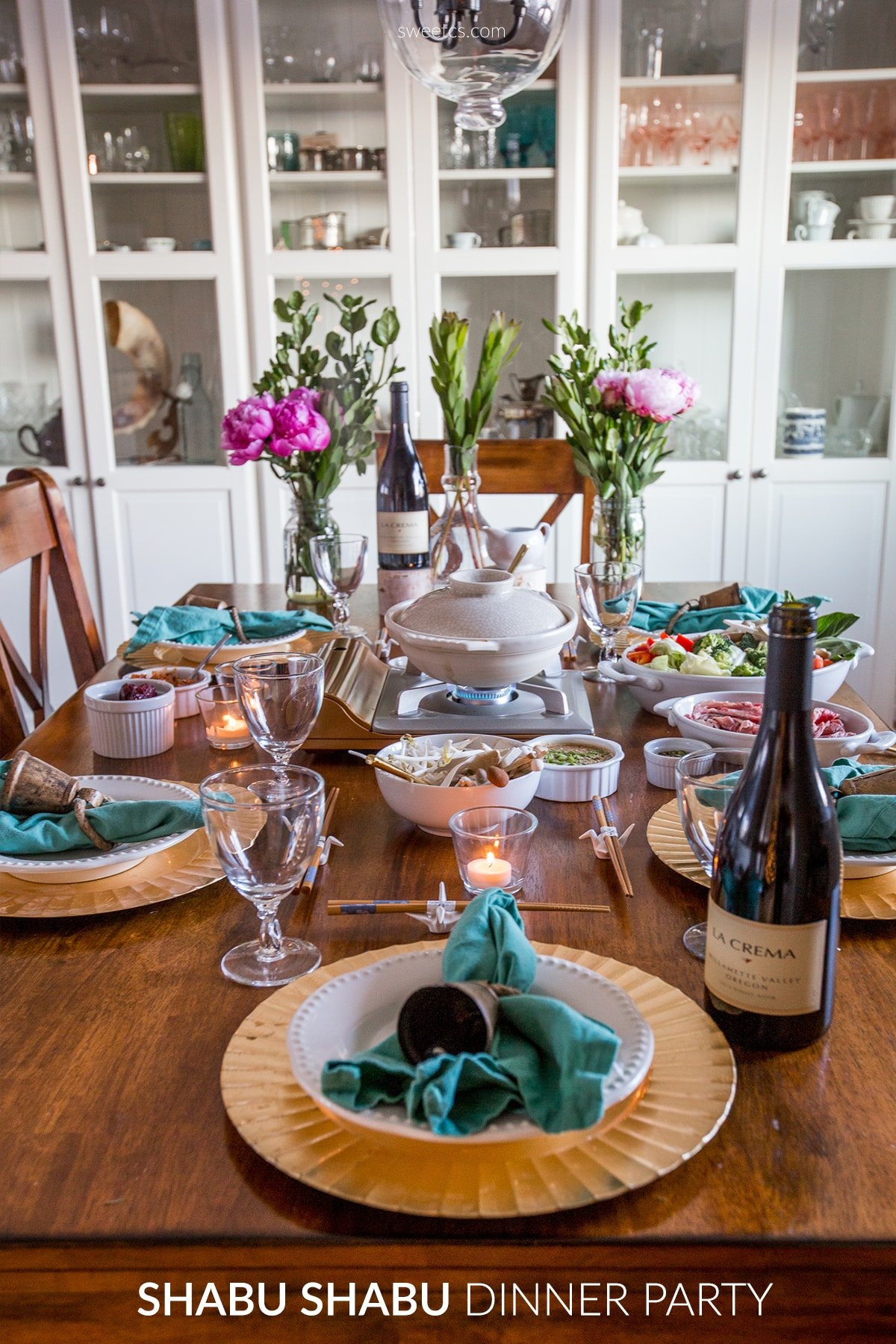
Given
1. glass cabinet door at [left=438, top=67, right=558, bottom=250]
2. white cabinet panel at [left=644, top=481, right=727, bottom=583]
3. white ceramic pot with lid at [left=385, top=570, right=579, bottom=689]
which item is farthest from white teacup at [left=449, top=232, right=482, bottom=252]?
white ceramic pot with lid at [left=385, top=570, right=579, bottom=689]

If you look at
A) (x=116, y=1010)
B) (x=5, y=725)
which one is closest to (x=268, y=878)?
(x=116, y=1010)

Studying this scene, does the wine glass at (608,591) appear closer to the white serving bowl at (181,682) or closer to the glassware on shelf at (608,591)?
the glassware on shelf at (608,591)

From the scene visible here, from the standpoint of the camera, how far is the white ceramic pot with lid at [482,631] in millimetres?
1146

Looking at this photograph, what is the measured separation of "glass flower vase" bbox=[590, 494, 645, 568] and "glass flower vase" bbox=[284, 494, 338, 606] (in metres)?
0.45

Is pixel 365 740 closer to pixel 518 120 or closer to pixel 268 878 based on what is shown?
pixel 268 878

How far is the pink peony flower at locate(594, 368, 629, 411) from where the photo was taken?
1.75 m

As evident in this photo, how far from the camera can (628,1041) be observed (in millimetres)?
624

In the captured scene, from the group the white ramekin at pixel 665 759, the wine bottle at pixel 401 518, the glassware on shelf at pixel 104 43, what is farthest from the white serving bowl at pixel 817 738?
the glassware on shelf at pixel 104 43

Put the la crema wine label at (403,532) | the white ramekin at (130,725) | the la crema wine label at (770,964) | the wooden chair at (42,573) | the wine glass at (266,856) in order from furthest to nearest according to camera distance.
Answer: the wooden chair at (42,573) < the la crema wine label at (403,532) < the white ramekin at (130,725) < the wine glass at (266,856) < the la crema wine label at (770,964)

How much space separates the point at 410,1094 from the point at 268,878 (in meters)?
0.25

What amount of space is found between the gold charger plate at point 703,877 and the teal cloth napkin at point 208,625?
0.74 metres

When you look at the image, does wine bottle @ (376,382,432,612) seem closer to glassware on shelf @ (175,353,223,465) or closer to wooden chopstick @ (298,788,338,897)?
wooden chopstick @ (298,788,338,897)

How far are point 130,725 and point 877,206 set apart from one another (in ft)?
9.17

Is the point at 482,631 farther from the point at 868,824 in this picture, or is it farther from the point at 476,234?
the point at 476,234
